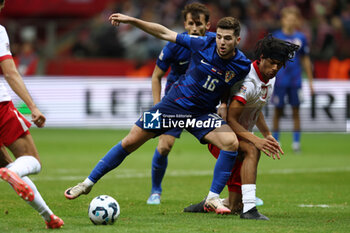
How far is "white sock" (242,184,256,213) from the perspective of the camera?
608cm

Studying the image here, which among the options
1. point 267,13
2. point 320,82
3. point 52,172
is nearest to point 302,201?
point 52,172

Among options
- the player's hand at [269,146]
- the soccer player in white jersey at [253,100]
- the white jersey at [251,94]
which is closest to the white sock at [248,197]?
the soccer player in white jersey at [253,100]

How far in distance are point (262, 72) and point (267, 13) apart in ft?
46.2

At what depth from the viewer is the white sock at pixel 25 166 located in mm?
4979

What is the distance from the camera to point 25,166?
16.5 feet

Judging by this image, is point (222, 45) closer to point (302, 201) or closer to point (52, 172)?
point (302, 201)

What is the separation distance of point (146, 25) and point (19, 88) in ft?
5.20

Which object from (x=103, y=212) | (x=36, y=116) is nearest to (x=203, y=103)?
(x=103, y=212)

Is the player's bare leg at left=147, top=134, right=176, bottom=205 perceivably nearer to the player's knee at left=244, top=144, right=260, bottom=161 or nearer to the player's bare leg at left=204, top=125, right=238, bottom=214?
the player's bare leg at left=204, top=125, right=238, bottom=214

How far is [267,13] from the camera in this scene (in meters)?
20.0

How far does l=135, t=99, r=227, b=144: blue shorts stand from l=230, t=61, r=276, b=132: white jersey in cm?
31

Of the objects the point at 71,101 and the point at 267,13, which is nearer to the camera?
the point at 71,101

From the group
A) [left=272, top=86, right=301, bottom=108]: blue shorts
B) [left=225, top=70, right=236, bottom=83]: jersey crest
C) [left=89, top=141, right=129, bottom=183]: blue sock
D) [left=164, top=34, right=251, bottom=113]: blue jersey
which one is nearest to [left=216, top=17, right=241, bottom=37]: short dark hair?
[left=164, top=34, right=251, bottom=113]: blue jersey

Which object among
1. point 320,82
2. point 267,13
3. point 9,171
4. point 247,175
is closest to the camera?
point 9,171
